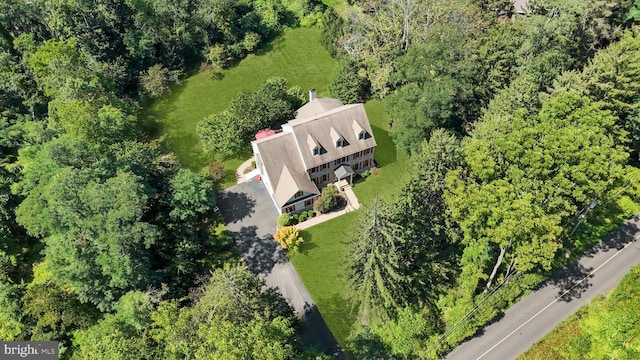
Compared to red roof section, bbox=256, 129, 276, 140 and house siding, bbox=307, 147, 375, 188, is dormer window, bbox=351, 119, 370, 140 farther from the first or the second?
red roof section, bbox=256, 129, 276, 140

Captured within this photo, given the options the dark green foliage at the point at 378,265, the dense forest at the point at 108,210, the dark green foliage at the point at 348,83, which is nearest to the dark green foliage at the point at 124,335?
the dense forest at the point at 108,210

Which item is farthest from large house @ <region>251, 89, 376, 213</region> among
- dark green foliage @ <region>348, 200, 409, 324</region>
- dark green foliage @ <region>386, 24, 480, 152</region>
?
dark green foliage @ <region>348, 200, 409, 324</region>

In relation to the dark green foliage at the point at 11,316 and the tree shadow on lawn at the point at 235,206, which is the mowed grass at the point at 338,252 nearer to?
the tree shadow on lawn at the point at 235,206

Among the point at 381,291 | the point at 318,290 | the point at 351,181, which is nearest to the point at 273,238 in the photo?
the point at 318,290

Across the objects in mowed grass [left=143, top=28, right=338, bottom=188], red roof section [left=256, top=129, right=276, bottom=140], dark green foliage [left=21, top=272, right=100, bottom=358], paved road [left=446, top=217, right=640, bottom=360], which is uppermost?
mowed grass [left=143, top=28, right=338, bottom=188]

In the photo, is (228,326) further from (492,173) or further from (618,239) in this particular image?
(618,239)

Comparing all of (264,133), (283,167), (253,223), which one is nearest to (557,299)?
(283,167)
